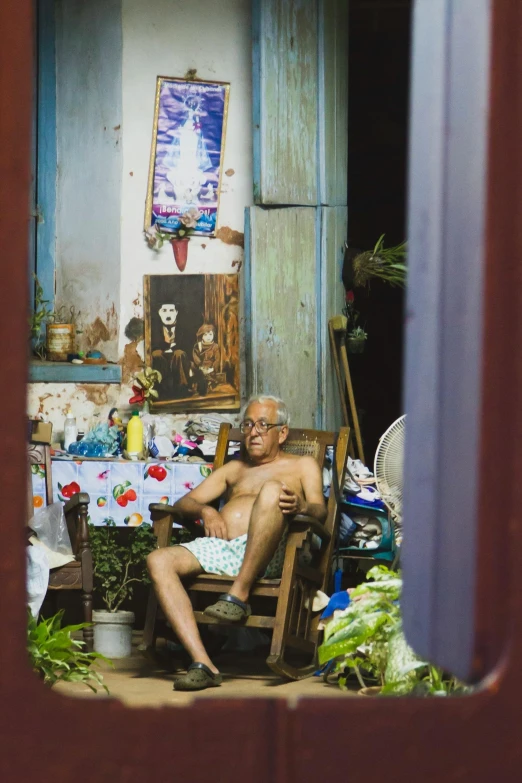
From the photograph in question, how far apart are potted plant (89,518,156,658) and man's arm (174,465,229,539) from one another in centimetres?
46

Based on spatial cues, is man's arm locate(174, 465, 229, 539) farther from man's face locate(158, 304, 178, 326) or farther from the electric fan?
man's face locate(158, 304, 178, 326)

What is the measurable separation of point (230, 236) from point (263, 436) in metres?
1.27

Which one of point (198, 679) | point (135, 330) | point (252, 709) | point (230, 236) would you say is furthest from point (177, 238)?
point (252, 709)

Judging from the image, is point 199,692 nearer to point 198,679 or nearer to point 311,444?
point 198,679

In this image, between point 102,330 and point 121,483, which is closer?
point 121,483

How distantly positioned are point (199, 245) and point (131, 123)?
72 centimetres

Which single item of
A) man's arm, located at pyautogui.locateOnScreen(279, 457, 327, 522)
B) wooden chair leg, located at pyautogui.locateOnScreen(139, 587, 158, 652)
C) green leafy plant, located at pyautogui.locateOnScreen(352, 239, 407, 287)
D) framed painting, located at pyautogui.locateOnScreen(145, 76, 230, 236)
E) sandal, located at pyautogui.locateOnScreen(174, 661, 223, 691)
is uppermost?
framed painting, located at pyautogui.locateOnScreen(145, 76, 230, 236)

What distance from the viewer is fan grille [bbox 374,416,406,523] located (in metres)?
5.34

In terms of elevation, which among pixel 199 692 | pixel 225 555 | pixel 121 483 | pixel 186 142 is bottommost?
pixel 199 692

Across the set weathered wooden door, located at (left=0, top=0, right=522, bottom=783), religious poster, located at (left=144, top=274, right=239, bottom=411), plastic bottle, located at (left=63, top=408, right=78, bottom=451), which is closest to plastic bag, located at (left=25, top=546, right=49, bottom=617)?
plastic bottle, located at (left=63, top=408, right=78, bottom=451)

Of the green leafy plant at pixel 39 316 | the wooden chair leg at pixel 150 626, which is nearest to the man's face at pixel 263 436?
the wooden chair leg at pixel 150 626

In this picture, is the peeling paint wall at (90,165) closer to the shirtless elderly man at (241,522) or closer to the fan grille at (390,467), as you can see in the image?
the shirtless elderly man at (241,522)

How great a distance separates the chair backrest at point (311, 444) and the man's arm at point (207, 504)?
0.40ft

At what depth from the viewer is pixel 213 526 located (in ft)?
17.3
